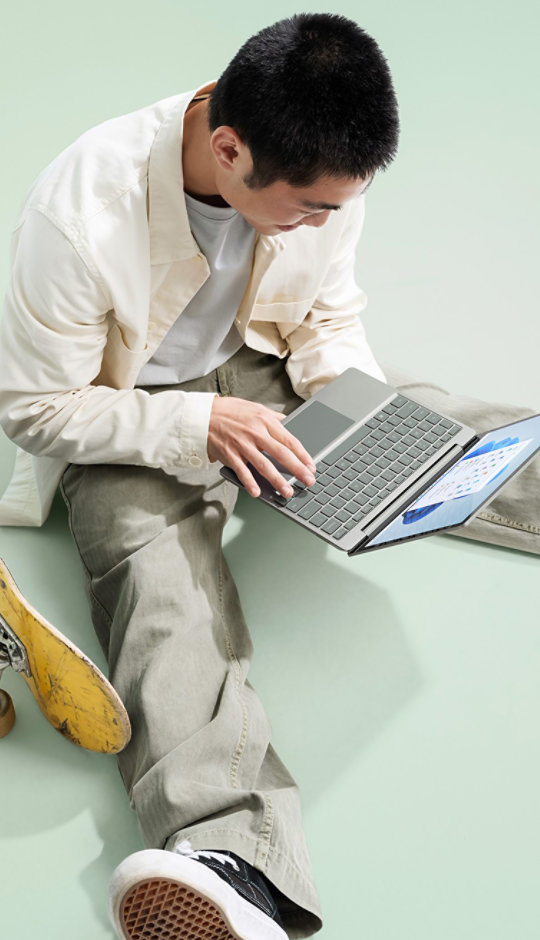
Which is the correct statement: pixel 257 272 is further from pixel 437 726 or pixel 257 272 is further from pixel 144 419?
pixel 437 726

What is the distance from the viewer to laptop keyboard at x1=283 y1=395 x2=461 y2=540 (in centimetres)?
153

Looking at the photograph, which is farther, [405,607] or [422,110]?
[422,110]

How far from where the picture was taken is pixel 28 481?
1.78m

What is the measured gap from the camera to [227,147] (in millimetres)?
1326

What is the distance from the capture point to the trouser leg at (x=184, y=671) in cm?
134

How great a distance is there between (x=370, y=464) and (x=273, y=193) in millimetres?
444

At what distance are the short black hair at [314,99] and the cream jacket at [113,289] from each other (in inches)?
7.4

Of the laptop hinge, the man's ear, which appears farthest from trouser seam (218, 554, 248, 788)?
the man's ear

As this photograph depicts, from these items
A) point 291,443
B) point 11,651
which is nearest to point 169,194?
point 291,443

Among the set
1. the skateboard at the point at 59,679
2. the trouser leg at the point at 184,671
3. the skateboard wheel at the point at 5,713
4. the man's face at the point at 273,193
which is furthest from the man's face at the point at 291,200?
the skateboard wheel at the point at 5,713

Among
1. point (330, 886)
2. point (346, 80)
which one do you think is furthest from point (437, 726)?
point (346, 80)

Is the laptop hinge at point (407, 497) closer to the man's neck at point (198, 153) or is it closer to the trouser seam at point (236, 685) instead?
the trouser seam at point (236, 685)

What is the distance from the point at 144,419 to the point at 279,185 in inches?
14.7

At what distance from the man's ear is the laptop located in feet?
1.38
